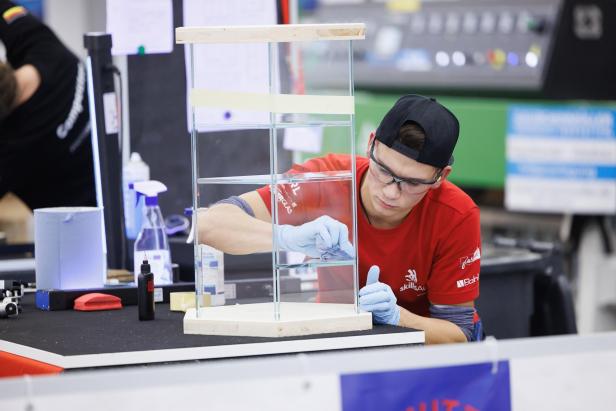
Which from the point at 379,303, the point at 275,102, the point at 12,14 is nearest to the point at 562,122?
the point at 12,14

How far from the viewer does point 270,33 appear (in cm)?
210

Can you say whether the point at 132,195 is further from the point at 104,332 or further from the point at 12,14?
the point at 12,14

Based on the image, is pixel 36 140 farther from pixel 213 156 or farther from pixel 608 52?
pixel 608 52

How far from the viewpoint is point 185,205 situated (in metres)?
3.06

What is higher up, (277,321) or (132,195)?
(132,195)

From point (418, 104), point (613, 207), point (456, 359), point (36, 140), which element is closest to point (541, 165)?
point (613, 207)

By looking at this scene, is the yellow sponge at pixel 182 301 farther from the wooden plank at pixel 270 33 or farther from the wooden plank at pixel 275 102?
the wooden plank at pixel 270 33

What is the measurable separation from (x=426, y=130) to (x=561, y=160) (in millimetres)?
2744

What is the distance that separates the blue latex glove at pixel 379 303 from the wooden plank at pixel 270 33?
0.53 m

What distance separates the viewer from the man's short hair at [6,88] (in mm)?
3246

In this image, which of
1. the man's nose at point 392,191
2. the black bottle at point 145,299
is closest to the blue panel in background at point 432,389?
the man's nose at point 392,191

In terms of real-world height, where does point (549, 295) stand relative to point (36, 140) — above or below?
below

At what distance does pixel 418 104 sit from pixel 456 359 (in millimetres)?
783

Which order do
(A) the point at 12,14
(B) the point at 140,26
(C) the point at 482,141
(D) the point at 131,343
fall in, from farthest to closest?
1. (C) the point at 482,141
2. (A) the point at 12,14
3. (B) the point at 140,26
4. (D) the point at 131,343
